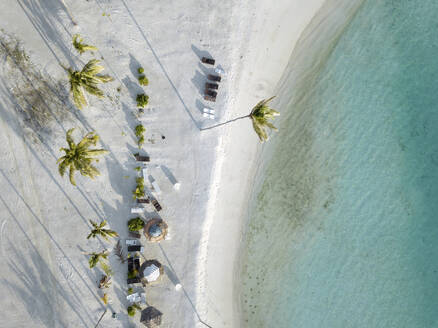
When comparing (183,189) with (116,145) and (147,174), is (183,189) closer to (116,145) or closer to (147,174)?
(147,174)

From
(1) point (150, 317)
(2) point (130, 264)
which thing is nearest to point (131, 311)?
(1) point (150, 317)

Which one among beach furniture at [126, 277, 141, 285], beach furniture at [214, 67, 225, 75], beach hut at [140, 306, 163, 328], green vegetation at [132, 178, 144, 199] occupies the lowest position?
beach hut at [140, 306, 163, 328]

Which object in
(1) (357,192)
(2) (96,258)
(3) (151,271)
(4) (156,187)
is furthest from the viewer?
(1) (357,192)

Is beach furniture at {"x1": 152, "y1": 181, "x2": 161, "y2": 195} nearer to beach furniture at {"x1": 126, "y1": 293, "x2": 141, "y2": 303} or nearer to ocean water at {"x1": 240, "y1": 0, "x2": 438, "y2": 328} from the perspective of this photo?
ocean water at {"x1": 240, "y1": 0, "x2": 438, "y2": 328}

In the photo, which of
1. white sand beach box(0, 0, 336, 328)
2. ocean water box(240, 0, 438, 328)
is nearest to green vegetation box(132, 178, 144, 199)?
white sand beach box(0, 0, 336, 328)

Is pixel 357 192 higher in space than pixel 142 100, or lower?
lower

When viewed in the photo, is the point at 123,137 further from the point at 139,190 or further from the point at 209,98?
the point at 209,98
